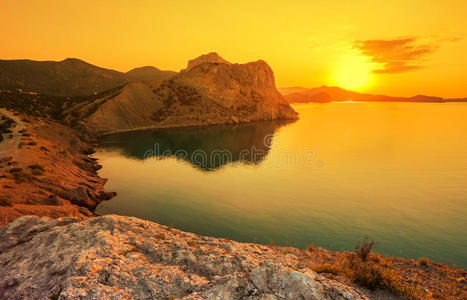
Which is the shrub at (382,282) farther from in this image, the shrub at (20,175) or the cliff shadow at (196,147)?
the cliff shadow at (196,147)

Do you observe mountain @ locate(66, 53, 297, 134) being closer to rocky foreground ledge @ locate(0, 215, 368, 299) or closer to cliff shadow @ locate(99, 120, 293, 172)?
cliff shadow @ locate(99, 120, 293, 172)

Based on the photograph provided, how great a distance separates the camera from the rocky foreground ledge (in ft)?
29.2

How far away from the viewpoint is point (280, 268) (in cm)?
973

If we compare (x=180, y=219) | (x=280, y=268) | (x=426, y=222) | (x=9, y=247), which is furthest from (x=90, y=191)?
(x=426, y=222)

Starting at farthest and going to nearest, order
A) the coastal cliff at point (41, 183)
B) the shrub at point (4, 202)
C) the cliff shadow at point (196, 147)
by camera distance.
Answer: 1. the cliff shadow at point (196, 147)
2. the coastal cliff at point (41, 183)
3. the shrub at point (4, 202)

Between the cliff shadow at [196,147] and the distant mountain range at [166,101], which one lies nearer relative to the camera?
the cliff shadow at [196,147]

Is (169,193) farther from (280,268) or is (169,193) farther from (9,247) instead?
(280,268)

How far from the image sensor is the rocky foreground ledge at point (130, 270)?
890cm

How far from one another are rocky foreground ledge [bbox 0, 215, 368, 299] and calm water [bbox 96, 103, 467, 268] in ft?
49.4

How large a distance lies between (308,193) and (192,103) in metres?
122

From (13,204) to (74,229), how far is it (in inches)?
547

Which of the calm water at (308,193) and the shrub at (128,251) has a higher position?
the shrub at (128,251)

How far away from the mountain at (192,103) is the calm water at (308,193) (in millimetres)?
44148

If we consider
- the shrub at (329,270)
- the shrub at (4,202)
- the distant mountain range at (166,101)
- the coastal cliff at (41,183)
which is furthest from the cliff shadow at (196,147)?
the shrub at (329,270)
